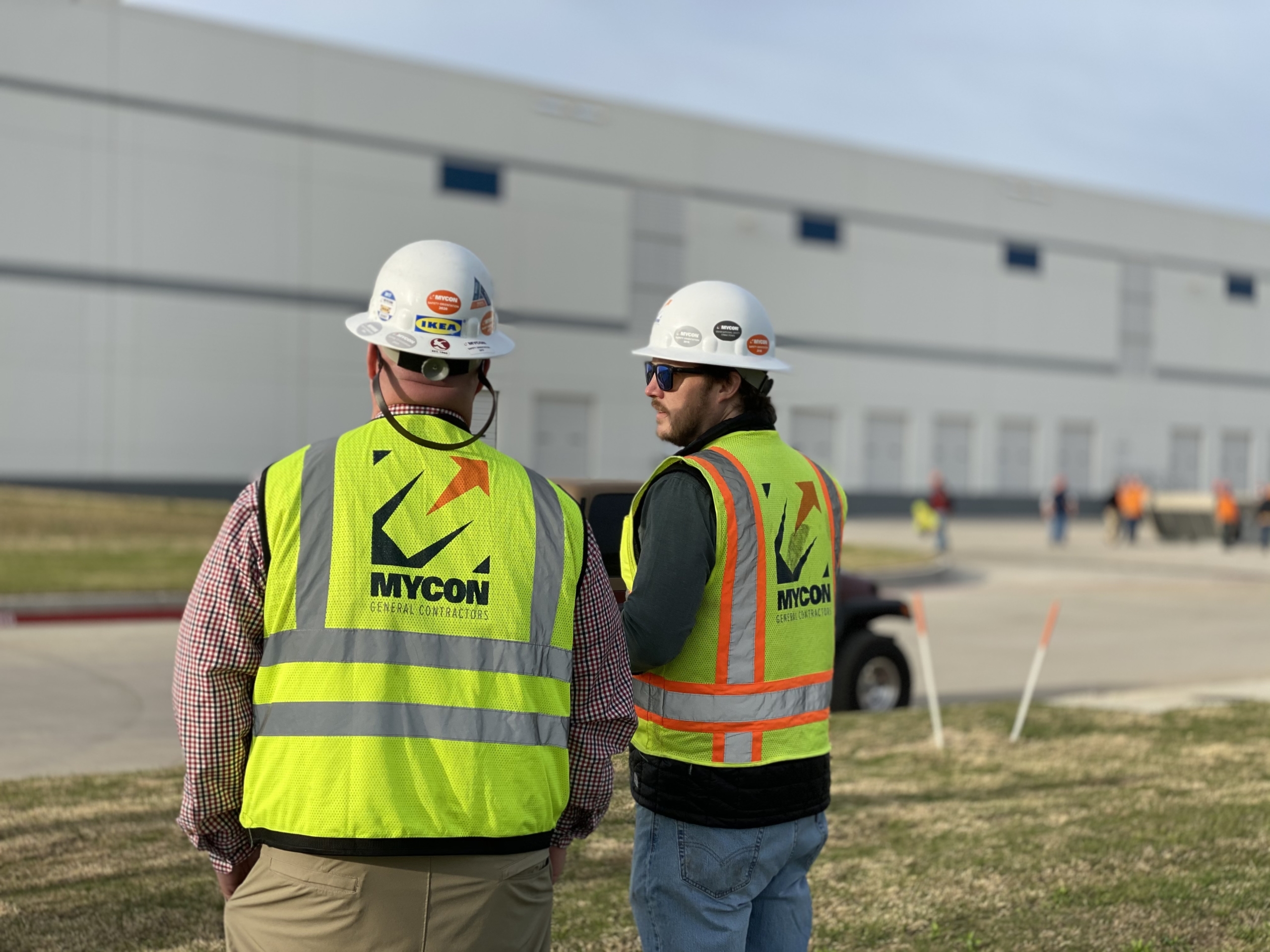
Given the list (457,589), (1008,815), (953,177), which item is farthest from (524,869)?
(953,177)

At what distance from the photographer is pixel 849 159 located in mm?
50594

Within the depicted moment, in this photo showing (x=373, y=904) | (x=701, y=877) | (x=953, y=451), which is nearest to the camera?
(x=373, y=904)

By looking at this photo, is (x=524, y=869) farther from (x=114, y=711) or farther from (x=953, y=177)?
(x=953, y=177)

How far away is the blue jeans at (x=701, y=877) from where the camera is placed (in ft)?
9.15

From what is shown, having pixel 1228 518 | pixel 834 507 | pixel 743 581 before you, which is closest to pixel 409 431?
pixel 743 581

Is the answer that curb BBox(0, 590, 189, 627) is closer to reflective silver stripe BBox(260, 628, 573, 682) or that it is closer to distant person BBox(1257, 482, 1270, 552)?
reflective silver stripe BBox(260, 628, 573, 682)

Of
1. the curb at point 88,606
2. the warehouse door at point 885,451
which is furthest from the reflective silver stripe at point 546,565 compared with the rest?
the warehouse door at point 885,451

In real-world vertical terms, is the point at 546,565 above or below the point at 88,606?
above

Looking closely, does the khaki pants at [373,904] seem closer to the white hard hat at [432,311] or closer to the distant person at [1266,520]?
the white hard hat at [432,311]

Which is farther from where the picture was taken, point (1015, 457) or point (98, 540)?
point (1015, 457)

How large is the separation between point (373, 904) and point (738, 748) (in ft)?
3.16

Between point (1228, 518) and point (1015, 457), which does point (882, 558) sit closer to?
point (1228, 518)

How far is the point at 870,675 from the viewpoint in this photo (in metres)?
9.65

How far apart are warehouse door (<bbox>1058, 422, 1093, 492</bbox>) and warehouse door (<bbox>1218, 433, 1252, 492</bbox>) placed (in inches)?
316
